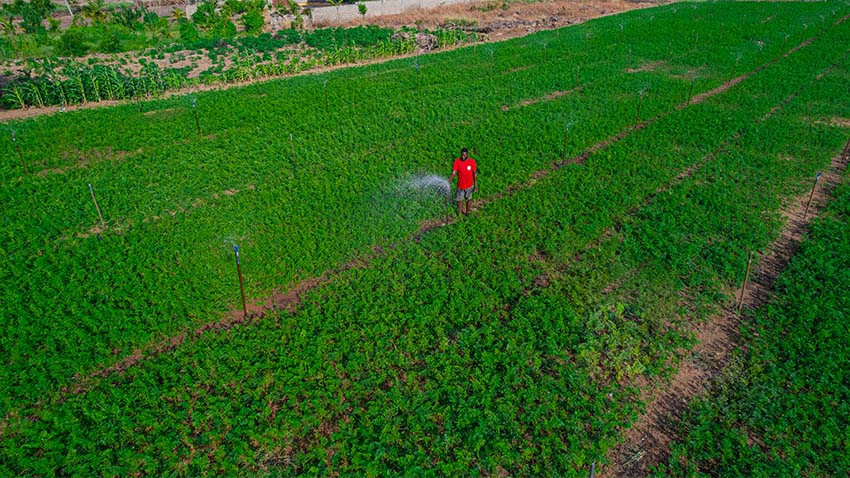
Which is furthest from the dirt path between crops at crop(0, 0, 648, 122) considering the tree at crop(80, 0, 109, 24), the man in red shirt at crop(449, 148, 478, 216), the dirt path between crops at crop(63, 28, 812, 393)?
the man in red shirt at crop(449, 148, 478, 216)

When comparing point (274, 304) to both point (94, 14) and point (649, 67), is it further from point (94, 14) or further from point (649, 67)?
point (94, 14)

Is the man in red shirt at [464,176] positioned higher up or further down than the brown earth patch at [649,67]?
further down

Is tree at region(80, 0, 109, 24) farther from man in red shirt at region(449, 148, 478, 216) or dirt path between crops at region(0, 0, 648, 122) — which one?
man in red shirt at region(449, 148, 478, 216)

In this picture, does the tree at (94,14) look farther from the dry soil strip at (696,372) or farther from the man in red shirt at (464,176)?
the dry soil strip at (696,372)

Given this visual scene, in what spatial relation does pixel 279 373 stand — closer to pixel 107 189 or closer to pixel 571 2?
pixel 107 189

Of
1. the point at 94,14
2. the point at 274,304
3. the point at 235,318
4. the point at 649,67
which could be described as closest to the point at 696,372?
the point at 274,304

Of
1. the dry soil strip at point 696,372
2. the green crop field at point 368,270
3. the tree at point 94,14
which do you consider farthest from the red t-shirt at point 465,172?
the tree at point 94,14
